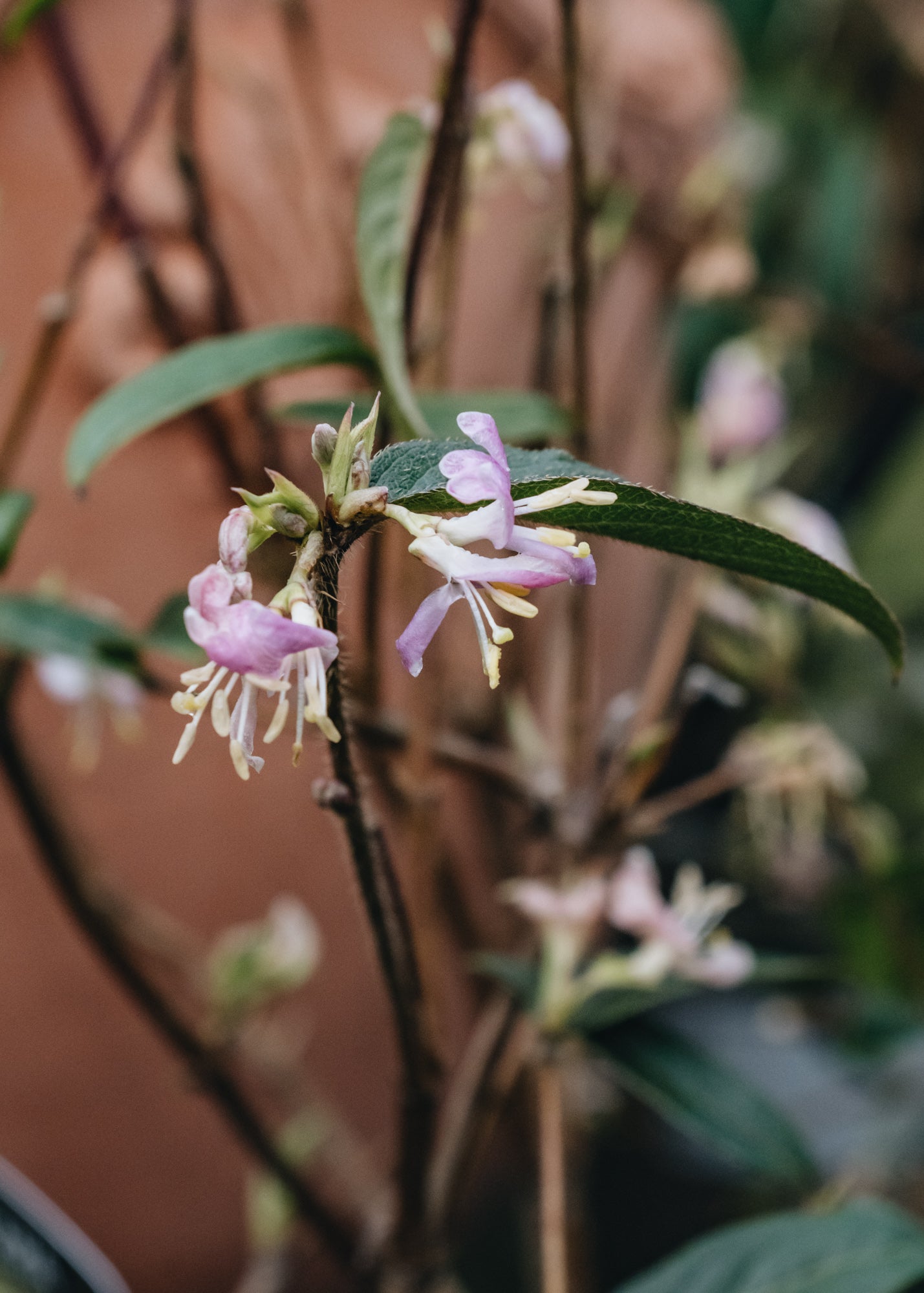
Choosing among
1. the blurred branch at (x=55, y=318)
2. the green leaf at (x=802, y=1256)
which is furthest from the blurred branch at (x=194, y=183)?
the green leaf at (x=802, y=1256)

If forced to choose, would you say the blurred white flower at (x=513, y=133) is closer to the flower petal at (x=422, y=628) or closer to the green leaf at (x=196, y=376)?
the green leaf at (x=196, y=376)

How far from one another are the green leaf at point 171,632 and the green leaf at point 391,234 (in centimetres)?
13

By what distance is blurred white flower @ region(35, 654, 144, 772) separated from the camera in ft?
1.55

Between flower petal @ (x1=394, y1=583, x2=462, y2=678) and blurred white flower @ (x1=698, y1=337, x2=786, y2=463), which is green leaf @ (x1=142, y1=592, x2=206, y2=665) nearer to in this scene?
flower petal @ (x1=394, y1=583, x2=462, y2=678)

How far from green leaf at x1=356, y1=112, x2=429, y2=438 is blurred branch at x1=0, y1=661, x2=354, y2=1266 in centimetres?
26

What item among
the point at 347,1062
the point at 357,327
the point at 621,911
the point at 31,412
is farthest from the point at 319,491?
the point at 347,1062

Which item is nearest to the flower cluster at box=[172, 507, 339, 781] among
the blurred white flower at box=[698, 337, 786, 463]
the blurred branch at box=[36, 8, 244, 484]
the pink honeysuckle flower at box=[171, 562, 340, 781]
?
the pink honeysuckle flower at box=[171, 562, 340, 781]

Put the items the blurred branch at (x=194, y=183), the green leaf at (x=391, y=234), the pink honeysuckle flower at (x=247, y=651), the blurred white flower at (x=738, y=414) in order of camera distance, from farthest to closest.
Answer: the blurred white flower at (x=738, y=414) → the blurred branch at (x=194, y=183) → the green leaf at (x=391, y=234) → the pink honeysuckle flower at (x=247, y=651)

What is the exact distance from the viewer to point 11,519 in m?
0.37

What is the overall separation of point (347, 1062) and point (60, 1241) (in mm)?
431

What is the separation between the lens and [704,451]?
1.91 ft

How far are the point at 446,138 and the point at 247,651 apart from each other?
9.4 inches

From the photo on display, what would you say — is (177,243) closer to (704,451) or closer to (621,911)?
(704,451)

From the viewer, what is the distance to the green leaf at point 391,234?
31cm
